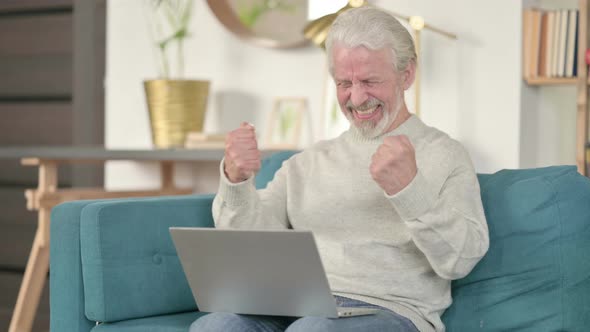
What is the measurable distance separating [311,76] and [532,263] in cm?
161

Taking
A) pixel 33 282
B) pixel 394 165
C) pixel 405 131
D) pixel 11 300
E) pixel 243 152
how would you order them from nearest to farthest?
pixel 394 165, pixel 243 152, pixel 405 131, pixel 33 282, pixel 11 300

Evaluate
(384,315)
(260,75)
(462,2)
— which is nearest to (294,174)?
(384,315)

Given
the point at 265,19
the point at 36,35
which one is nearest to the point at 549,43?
the point at 265,19

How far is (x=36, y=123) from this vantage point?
449 centimetres

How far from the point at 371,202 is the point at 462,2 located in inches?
51.1

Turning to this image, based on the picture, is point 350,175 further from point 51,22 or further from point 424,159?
point 51,22

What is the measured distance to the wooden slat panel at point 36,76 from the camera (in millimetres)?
4363

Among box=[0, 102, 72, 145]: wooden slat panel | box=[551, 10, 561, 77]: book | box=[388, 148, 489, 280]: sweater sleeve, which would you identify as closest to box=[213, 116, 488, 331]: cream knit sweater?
box=[388, 148, 489, 280]: sweater sleeve

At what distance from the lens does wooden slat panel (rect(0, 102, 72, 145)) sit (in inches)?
172

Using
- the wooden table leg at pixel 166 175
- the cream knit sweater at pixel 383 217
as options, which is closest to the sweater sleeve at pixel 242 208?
the cream knit sweater at pixel 383 217

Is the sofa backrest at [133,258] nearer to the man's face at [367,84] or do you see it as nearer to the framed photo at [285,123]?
the man's face at [367,84]

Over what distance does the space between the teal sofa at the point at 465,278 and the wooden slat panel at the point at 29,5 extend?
224 centimetres

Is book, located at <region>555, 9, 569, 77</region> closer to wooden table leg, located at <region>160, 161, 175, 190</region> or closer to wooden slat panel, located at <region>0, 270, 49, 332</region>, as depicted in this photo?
wooden table leg, located at <region>160, 161, 175, 190</region>

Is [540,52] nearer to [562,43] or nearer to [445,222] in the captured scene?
[562,43]
